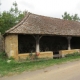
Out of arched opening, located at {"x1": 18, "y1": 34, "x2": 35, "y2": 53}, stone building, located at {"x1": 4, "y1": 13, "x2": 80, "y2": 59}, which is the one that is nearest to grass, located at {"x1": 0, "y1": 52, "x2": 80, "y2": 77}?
stone building, located at {"x1": 4, "y1": 13, "x2": 80, "y2": 59}

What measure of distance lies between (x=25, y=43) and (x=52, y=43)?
158 inches

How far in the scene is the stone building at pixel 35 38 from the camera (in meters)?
16.8

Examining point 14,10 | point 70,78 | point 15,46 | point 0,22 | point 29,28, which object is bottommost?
point 70,78

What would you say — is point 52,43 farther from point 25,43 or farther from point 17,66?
point 17,66

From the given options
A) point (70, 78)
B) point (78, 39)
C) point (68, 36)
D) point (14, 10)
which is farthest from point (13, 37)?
point (14, 10)

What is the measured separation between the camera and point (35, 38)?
18.3 metres

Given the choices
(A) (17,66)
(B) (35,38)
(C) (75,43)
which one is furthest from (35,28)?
(C) (75,43)

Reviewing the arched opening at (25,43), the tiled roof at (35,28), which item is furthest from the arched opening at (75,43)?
the arched opening at (25,43)

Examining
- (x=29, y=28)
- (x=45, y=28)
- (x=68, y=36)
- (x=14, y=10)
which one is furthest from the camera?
(x=14, y=10)

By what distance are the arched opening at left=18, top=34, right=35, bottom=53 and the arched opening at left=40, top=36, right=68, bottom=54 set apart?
137cm

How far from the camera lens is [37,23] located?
19906 millimetres

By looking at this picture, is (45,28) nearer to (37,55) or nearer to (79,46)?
(37,55)

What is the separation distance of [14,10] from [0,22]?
32.0 ft

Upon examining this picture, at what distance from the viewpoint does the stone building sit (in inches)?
661
